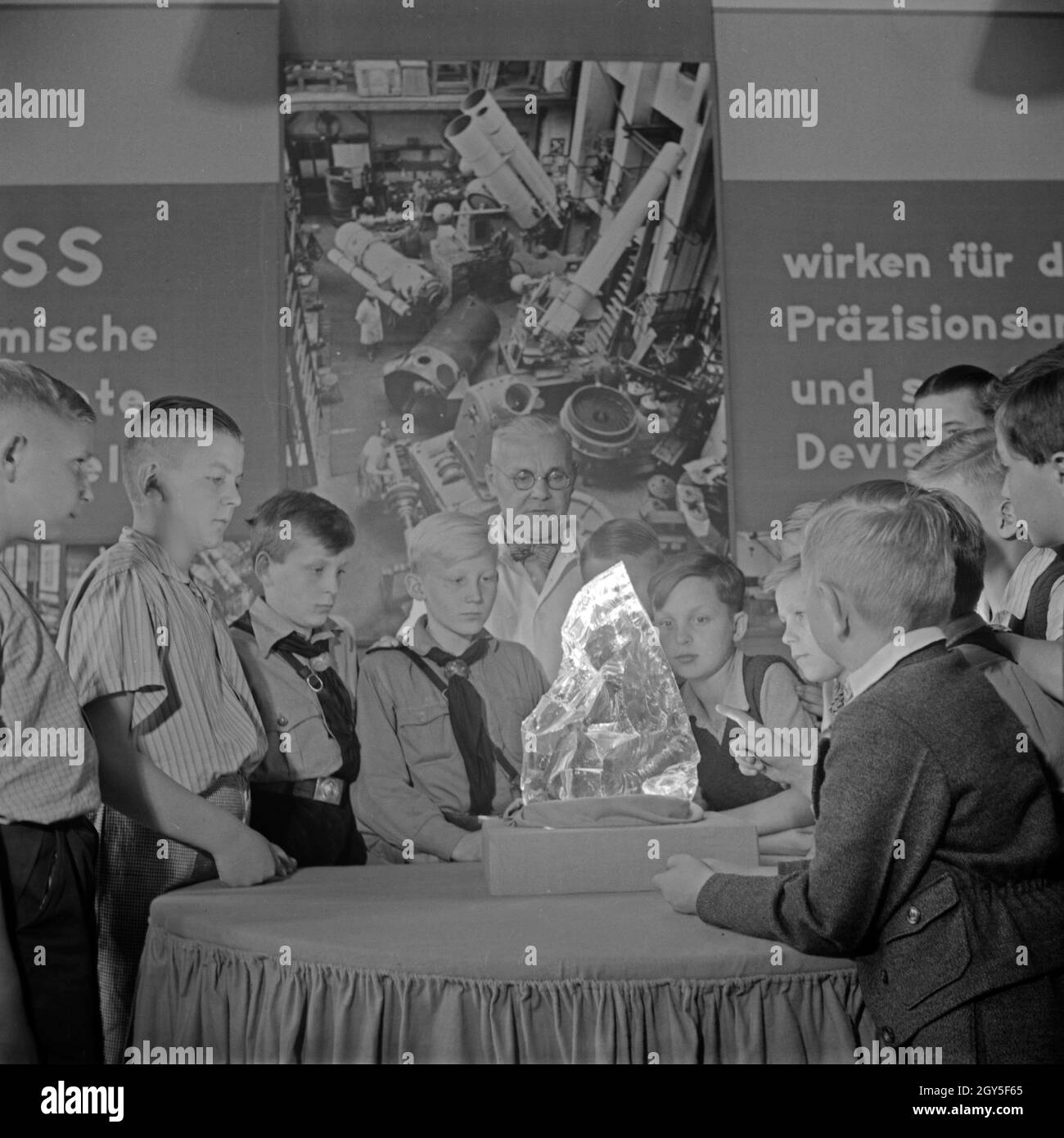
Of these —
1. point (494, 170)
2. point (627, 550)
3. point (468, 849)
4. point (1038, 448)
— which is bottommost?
point (468, 849)

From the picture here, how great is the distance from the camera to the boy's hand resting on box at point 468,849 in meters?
3.04

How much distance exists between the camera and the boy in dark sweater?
1521mm

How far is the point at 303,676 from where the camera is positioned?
3.13m

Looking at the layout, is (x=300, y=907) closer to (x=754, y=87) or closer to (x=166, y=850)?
(x=166, y=850)

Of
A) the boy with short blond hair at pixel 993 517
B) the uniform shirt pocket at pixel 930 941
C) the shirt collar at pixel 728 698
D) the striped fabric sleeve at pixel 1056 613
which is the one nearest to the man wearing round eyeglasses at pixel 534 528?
the shirt collar at pixel 728 698

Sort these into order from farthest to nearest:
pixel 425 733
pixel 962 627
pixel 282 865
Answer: pixel 425 733 → pixel 282 865 → pixel 962 627

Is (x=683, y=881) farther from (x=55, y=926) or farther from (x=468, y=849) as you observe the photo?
(x=468, y=849)

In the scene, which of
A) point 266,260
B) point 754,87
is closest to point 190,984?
point 266,260

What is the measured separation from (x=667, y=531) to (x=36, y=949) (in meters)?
1.81

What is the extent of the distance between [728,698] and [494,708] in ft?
1.99

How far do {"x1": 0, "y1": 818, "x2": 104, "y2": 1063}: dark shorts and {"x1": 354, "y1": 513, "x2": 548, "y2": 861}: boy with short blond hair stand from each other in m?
1.01

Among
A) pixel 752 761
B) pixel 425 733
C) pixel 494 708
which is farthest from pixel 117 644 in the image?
pixel 752 761

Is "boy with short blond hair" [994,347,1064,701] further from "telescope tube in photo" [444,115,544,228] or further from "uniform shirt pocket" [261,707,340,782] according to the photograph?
"uniform shirt pocket" [261,707,340,782]

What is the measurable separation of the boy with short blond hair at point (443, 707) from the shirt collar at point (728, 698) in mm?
394
